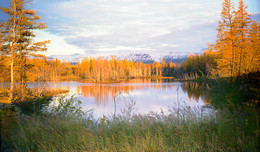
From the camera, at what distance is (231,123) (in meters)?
4.82

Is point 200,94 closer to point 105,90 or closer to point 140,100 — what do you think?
point 140,100

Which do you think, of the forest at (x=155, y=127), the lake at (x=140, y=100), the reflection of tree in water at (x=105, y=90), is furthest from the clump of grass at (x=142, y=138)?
the reflection of tree in water at (x=105, y=90)

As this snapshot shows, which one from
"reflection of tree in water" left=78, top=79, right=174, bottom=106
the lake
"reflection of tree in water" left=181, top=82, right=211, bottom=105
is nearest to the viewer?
the lake

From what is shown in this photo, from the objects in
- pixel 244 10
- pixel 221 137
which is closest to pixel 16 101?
pixel 221 137

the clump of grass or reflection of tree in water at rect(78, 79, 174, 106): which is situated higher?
the clump of grass

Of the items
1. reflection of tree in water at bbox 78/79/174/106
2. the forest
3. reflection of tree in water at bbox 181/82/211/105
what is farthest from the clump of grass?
reflection of tree in water at bbox 181/82/211/105

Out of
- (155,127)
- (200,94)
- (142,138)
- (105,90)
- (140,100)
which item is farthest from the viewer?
(105,90)

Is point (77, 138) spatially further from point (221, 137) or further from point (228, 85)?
point (228, 85)

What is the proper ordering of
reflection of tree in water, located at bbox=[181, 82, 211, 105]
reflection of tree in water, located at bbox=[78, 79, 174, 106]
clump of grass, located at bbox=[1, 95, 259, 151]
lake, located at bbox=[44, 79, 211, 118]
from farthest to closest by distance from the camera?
reflection of tree in water, located at bbox=[78, 79, 174, 106] < reflection of tree in water, located at bbox=[181, 82, 211, 105] < lake, located at bbox=[44, 79, 211, 118] < clump of grass, located at bbox=[1, 95, 259, 151]

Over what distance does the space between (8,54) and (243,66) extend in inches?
529

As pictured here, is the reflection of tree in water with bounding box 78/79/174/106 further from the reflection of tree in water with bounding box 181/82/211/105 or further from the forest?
the forest

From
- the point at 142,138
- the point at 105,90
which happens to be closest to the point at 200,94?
the point at 105,90

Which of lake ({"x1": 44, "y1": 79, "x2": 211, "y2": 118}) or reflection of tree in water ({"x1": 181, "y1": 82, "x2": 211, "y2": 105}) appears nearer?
lake ({"x1": 44, "y1": 79, "x2": 211, "y2": 118})

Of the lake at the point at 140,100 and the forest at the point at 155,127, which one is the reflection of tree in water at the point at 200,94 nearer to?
the lake at the point at 140,100
